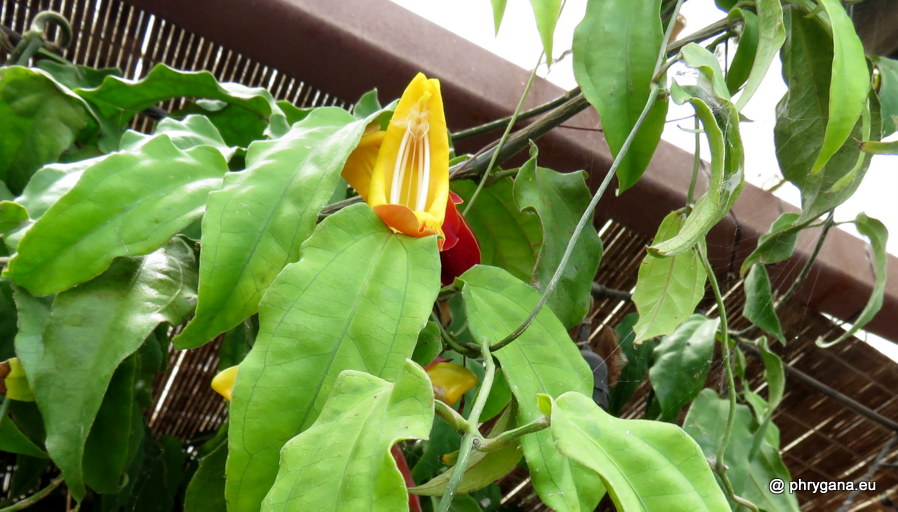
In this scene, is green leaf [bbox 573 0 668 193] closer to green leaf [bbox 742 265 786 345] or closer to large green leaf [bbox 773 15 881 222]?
large green leaf [bbox 773 15 881 222]

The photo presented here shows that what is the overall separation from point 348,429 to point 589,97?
27cm

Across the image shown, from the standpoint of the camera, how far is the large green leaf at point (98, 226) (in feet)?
1.53

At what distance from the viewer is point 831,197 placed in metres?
0.55

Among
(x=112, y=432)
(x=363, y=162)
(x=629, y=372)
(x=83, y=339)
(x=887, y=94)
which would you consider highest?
(x=887, y=94)

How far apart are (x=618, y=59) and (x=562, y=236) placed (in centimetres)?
15

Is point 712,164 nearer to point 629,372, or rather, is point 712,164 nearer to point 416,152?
point 416,152

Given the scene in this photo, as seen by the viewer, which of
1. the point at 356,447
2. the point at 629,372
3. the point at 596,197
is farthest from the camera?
the point at 629,372

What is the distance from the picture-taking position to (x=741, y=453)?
2.67 feet

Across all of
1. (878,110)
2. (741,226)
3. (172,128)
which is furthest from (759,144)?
(172,128)

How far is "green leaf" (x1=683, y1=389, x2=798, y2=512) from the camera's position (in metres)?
0.79

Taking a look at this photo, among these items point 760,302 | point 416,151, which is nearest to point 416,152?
point 416,151

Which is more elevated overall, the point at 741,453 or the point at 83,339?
the point at 83,339

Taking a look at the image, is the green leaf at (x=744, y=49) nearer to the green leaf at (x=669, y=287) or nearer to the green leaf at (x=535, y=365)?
the green leaf at (x=669, y=287)

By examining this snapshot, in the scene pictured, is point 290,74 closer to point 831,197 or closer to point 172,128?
point 172,128
